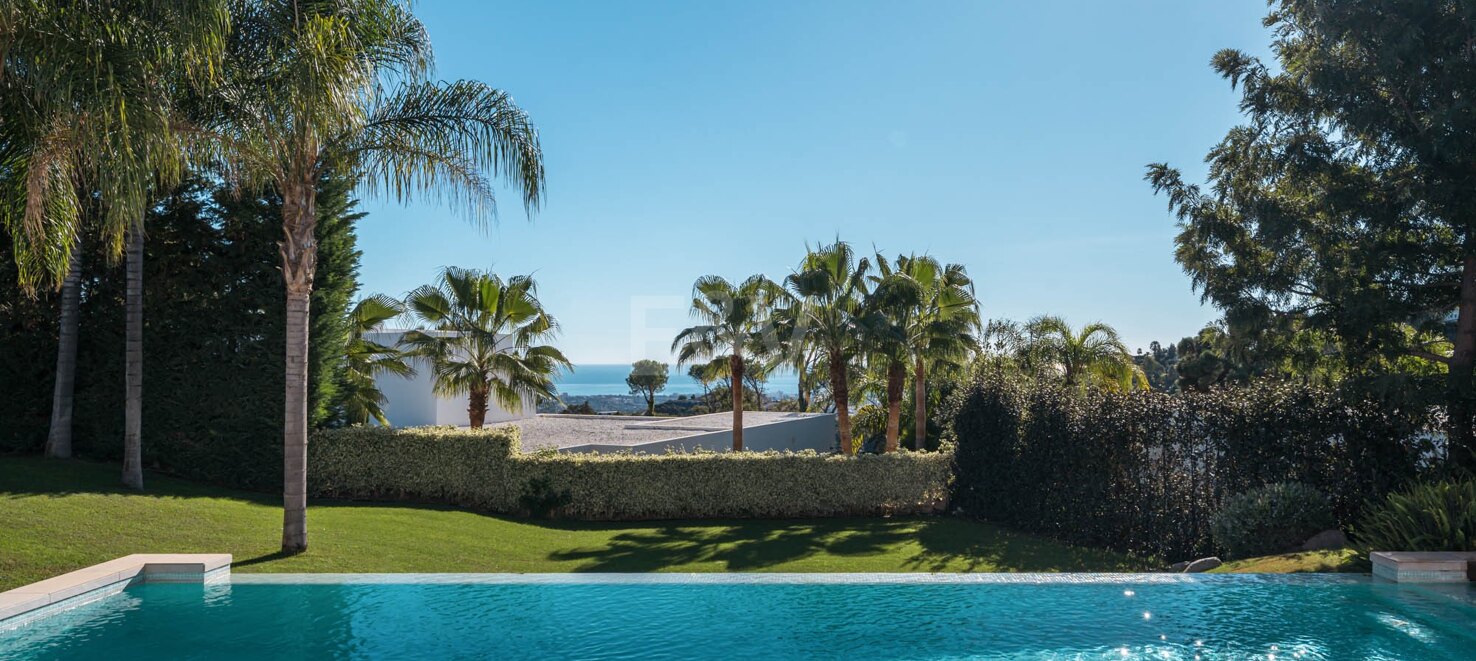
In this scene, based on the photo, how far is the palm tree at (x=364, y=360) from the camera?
16266mm

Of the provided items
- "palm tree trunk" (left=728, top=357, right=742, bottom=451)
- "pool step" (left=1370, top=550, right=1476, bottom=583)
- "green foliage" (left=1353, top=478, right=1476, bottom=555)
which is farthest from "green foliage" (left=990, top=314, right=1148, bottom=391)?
"pool step" (left=1370, top=550, right=1476, bottom=583)

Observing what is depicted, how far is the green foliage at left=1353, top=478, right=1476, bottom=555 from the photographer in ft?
29.9

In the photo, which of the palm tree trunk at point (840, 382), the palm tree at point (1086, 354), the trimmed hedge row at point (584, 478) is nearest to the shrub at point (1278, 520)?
the trimmed hedge row at point (584, 478)

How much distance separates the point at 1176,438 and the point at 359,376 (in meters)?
14.0

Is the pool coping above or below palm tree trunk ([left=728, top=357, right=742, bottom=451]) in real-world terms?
below

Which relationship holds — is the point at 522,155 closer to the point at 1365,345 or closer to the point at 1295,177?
the point at 1295,177

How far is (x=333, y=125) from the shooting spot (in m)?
8.88

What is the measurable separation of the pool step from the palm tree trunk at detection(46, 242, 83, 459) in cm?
1793

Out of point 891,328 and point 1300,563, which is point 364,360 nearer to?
point 891,328

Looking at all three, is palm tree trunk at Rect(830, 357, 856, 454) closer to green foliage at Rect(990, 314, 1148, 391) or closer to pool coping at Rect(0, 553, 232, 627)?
green foliage at Rect(990, 314, 1148, 391)

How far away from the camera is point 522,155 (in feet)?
35.0

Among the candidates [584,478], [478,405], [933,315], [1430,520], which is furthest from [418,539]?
[933,315]

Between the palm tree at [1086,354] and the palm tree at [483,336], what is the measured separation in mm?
12246

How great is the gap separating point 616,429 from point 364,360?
460 inches
